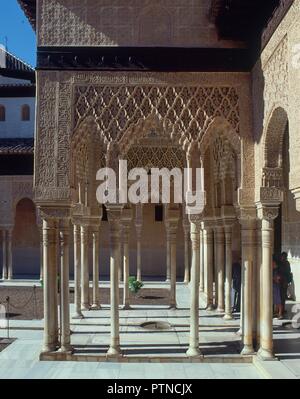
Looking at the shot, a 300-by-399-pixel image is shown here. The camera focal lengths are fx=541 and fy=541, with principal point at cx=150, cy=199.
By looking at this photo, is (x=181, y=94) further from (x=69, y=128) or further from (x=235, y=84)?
(x=69, y=128)

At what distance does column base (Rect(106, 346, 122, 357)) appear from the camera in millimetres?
6973

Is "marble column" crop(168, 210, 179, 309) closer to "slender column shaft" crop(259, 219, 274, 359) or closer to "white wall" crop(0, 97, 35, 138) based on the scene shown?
"slender column shaft" crop(259, 219, 274, 359)

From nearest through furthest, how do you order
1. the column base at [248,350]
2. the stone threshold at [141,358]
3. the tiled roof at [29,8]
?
the stone threshold at [141,358] < the column base at [248,350] < the tiled roof at [29,8]

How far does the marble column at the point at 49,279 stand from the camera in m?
7.03

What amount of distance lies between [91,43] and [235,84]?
1947 millimetres

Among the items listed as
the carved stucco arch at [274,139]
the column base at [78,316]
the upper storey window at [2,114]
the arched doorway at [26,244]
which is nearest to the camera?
the carved stucco arch at [274,139]

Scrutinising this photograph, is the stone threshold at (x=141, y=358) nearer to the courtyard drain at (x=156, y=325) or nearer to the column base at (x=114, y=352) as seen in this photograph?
the column base at (x=114, y=352)

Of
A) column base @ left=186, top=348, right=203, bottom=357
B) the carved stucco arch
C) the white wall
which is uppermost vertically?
the white wall

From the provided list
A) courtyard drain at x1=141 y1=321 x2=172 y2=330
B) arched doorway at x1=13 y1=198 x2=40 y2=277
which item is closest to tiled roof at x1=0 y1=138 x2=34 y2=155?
arched doorway at x1=13 y1=198 x2=40 y2=277

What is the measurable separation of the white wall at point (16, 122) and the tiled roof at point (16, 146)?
0.84m

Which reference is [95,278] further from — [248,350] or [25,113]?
[25,113]

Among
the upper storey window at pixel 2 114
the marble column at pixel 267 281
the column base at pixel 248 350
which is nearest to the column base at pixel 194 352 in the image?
the column base at pixel 248 350

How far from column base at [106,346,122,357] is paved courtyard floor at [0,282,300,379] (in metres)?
0.10
